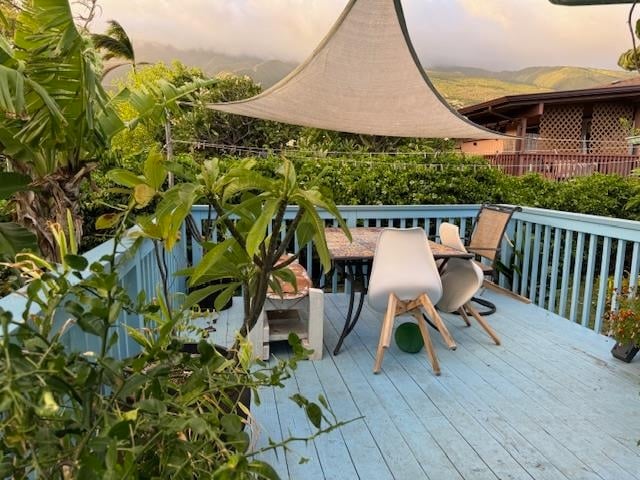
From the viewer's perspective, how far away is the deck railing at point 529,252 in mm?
2955

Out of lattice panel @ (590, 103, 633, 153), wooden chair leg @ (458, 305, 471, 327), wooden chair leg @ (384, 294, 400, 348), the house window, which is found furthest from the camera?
the house window

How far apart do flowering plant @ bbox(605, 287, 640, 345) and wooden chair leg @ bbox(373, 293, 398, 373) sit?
1420 millimetres

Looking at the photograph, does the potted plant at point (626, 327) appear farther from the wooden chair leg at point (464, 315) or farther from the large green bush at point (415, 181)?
the large green bush at point (415, 181)

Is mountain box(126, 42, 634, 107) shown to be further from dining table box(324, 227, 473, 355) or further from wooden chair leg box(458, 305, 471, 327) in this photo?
dining table box(324, 227, 473, 355)

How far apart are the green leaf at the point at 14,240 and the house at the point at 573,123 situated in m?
11.1

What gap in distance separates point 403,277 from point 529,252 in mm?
2155

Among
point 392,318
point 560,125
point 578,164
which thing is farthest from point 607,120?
point 392,318

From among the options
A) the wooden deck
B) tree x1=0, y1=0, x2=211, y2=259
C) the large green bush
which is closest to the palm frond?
the large green bush

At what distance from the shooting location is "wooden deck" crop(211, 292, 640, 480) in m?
1.93

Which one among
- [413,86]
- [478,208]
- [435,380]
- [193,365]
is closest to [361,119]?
[413,86]

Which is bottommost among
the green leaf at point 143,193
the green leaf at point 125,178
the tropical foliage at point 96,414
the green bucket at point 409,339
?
the green bucket at point 409,339

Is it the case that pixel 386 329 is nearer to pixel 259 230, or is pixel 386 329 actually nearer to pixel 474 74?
pixel 259 230

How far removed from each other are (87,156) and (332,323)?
7.44ft

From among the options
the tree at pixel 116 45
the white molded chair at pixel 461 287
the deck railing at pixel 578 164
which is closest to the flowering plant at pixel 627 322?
the white molded chair at pixel 461 287
